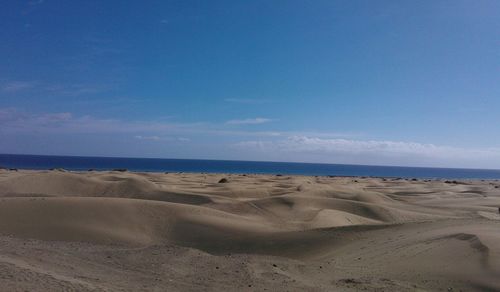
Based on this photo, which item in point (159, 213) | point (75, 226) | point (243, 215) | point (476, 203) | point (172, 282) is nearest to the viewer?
point (172, 282)

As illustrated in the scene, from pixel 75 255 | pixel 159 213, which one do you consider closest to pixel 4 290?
pixel 75 255

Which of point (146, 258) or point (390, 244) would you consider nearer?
point (146, 258)

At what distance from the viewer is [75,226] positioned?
1246 centimetres

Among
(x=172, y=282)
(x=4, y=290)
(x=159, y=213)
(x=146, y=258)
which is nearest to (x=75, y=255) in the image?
(x=146, y=258)

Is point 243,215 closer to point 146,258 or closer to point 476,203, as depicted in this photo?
point 146,258

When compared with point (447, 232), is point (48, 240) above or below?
below

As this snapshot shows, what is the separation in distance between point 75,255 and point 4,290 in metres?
3.09

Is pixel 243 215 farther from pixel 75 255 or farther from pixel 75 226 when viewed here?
pixel 75 255

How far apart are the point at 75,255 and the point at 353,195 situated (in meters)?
15.6

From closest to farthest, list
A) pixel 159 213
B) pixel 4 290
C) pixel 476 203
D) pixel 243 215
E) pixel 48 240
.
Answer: pixel 4 290 < pixel 48 240 < pixel 159 213 < pixel 243 215 < pixel 476 203

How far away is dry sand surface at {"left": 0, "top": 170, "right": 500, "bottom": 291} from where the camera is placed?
7230 mm

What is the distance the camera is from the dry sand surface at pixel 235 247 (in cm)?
723

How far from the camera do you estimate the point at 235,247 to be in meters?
11.6

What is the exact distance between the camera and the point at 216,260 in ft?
30.1
